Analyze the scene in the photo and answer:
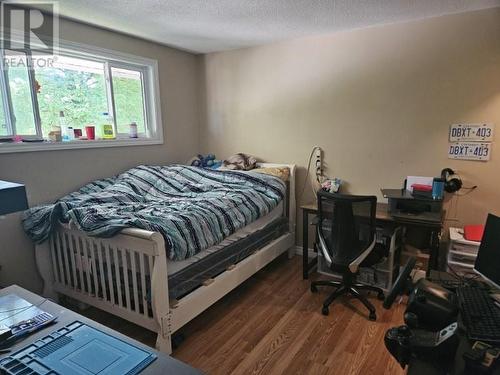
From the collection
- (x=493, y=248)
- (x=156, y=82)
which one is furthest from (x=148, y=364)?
(x=156, y=82)

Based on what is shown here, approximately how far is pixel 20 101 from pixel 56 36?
585 millimetres

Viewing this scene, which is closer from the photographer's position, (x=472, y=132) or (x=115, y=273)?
(x=115, y=273)

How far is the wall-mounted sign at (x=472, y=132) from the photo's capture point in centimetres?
246

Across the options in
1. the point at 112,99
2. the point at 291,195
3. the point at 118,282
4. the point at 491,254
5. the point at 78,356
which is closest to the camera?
the point at 78,356

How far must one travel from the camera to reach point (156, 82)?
131 inches

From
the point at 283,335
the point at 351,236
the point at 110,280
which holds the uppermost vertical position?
the point at 351,236

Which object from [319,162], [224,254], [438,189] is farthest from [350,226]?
[319,162]

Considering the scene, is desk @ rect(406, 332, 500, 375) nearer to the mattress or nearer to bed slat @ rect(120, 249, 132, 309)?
the mattress

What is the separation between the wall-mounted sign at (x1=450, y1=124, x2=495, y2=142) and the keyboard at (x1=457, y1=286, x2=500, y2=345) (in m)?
1.73

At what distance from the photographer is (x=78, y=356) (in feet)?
2.85

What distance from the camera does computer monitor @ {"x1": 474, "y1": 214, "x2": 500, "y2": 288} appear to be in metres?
1.25

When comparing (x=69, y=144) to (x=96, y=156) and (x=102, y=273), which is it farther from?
(x=102, y=273)

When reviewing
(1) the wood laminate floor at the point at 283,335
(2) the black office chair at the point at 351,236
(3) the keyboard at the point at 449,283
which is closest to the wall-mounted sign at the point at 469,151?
(2) the black office chair at the point at 351,236

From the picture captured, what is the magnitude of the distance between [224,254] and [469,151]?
2.14m
